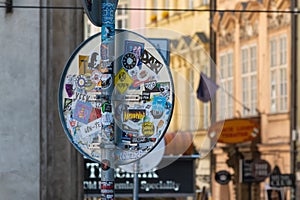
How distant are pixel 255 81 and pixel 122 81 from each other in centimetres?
804

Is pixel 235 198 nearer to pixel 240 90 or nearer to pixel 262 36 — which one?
pixel 240 90

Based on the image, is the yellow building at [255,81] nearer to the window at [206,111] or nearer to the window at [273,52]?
the window at [273,52]

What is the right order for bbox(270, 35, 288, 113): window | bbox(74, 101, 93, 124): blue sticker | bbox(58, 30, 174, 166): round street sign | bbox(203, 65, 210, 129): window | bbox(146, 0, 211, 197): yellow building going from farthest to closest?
1. bbox(270, 35, 288, 113): window
2. bbox(146, 0, 211, 197): yellow building
3. bbox(203, 65, 210, 129): window
4. bbox(74, 101, 93, 124): blue sticker
5. bbox(58, 30, 174, 166): round street sign

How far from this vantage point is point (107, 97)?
20.4ft

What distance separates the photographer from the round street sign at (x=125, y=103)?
6.30m

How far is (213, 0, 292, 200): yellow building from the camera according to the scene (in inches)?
546

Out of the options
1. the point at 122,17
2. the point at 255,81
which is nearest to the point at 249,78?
the point at 255,81

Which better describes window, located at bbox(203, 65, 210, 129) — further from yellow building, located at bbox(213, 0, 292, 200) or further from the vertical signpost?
the vertical signpost

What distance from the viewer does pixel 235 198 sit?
45.4 feet

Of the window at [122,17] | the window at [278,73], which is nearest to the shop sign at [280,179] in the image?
the window at [278,73]

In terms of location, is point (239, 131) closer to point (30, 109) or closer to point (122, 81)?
point (30, 109)

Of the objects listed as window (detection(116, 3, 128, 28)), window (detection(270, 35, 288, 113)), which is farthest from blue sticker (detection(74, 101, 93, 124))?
window (detection(270, 35, 288, 113))

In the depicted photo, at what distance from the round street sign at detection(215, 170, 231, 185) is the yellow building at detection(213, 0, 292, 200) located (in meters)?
0.07

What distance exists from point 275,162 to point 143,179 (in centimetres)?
217
